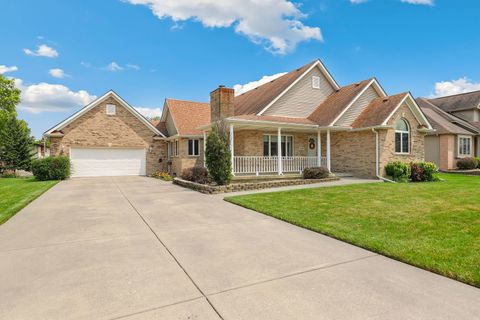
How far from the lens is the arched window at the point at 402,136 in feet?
54.5

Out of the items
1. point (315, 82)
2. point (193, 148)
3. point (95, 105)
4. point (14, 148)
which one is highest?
point (315, 82)

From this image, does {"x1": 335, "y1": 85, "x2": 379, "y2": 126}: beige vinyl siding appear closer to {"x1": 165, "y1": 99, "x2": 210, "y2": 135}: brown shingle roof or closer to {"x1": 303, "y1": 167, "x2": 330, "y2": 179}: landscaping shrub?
{"x1": 303, "y1": 167, "x2": 330, "y2": 179}: landscaping shrub

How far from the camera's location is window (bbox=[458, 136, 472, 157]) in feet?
77.3

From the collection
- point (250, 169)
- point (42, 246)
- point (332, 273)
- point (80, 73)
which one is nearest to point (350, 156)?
point (250, 169)

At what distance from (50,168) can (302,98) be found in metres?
17.6

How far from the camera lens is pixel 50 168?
18.3 metres

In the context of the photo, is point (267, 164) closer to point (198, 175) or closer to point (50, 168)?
point (198, 175)

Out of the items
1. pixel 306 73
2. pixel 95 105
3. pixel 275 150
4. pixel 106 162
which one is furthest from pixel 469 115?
pixel 95 105

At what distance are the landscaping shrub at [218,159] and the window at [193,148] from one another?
8.75 meters

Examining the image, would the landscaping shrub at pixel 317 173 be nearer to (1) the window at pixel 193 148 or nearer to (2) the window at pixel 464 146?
(1) the window at pixel 193 148

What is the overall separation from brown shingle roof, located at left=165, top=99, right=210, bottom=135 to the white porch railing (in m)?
7.13

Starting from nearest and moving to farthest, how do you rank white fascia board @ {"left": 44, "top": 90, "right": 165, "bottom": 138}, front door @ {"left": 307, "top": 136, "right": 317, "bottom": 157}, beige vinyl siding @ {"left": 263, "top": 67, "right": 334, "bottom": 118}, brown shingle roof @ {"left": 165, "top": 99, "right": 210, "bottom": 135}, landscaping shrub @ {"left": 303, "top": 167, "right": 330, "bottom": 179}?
landscaping shrub @ {"left": 303, "top": 167, "right": 330, "bottom": 179}
beige vinyl siding @ {"left": 263, "top": 67, "right": 334, "bottom": 118}
front door @ {"left": 307, "top": 136, "right": 317, "bottom": 157}
white fascia board @ {"left": 44, "top": 90, "right": 165, "bottom": 138}
brown shingle roof @ {"left": 165, "top": 99, "right": 210, "bottom": 135}

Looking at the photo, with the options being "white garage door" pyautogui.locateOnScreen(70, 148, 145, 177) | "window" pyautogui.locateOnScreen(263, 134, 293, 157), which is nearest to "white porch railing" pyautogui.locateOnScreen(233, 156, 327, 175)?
"window" pyautogui.locateOnScreen(263, 134, 293, 157)

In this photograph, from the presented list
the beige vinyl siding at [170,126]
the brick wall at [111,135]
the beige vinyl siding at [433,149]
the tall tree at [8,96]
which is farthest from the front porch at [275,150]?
the tall tree at [8,96]
